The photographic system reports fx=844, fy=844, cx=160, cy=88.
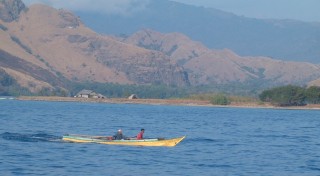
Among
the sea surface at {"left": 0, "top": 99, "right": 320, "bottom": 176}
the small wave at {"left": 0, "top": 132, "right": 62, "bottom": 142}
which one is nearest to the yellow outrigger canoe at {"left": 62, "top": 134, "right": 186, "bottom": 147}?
the sea surface at {"left": 0, "top": 99, "right": 320, "bottom": 176}

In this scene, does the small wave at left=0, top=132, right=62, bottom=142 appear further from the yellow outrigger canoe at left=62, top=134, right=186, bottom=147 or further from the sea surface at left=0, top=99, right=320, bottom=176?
the yellow outrigger canoe at left=62, top=134, right=186, bottom=147

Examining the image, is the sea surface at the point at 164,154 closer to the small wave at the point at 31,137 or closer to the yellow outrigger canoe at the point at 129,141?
the small wave at the point at 31,137

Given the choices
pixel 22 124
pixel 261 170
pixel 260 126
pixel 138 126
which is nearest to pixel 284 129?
pixel 260 126

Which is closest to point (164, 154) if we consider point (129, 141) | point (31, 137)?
point (129, 141)

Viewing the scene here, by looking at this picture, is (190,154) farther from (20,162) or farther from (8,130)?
(8,130)

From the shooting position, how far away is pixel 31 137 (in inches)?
3034

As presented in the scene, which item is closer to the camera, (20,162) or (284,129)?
(20,162)

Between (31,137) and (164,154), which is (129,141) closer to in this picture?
(164,154)

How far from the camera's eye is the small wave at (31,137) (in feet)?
247

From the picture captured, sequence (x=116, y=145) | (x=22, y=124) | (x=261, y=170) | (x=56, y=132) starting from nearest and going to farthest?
(x=261, y=170) → (x=116, y=145) → (x=56, y=132) → (x=22, y=124)

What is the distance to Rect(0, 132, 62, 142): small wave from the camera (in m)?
75.2

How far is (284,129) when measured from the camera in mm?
108312

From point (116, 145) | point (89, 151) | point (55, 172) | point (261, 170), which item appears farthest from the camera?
point (116, 145)

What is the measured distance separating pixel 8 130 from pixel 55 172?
35.7m
